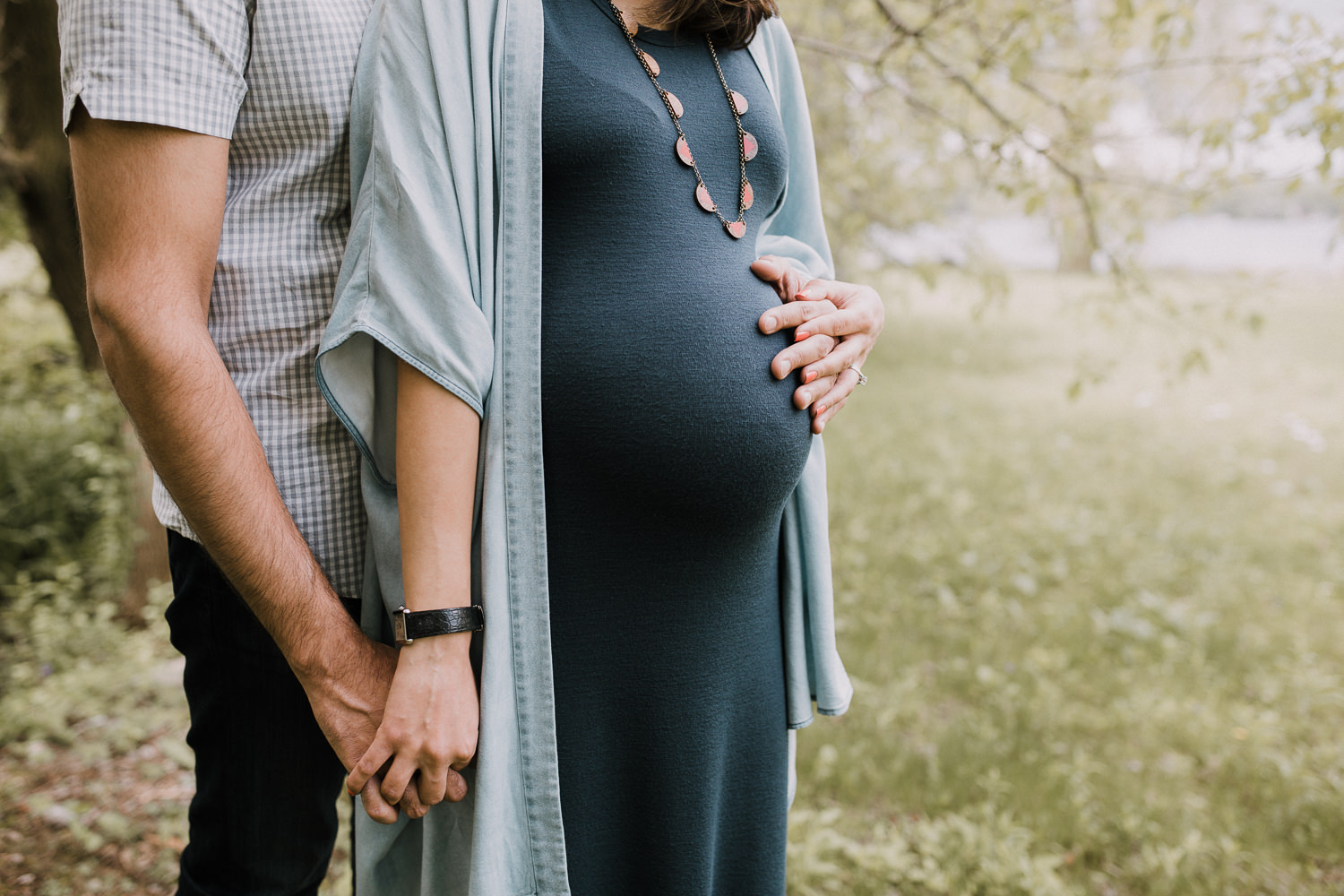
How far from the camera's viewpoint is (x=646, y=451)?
113 centimetres

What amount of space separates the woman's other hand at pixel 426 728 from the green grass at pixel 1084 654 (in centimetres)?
162

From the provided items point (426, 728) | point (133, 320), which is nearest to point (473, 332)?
point (133, 320)

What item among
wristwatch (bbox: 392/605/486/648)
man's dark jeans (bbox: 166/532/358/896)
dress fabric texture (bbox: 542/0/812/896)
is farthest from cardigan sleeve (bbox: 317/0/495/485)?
man's dark jeans (bbox: 166/532/358/896)

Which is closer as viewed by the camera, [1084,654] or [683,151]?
[683,151]

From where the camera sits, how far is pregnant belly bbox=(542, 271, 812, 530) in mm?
1120

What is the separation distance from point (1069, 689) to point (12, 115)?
5127 mm

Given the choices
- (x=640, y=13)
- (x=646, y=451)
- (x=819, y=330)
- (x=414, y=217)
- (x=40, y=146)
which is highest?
(x=40, y=146)

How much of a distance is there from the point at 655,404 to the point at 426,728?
1.62 feet

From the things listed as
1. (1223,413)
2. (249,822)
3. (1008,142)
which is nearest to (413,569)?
(249,822)

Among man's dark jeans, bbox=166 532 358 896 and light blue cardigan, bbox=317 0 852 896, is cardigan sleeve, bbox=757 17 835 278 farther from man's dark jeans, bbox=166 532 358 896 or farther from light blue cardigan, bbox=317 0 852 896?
man's dark jeans, bbox=166 532 358 896

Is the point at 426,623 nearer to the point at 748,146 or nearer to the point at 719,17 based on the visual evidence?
the point at 748,146

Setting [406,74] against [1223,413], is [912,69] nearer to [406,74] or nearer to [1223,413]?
[406,74]

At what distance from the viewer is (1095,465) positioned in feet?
20.0

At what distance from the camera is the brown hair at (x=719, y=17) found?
1279 millimetres
